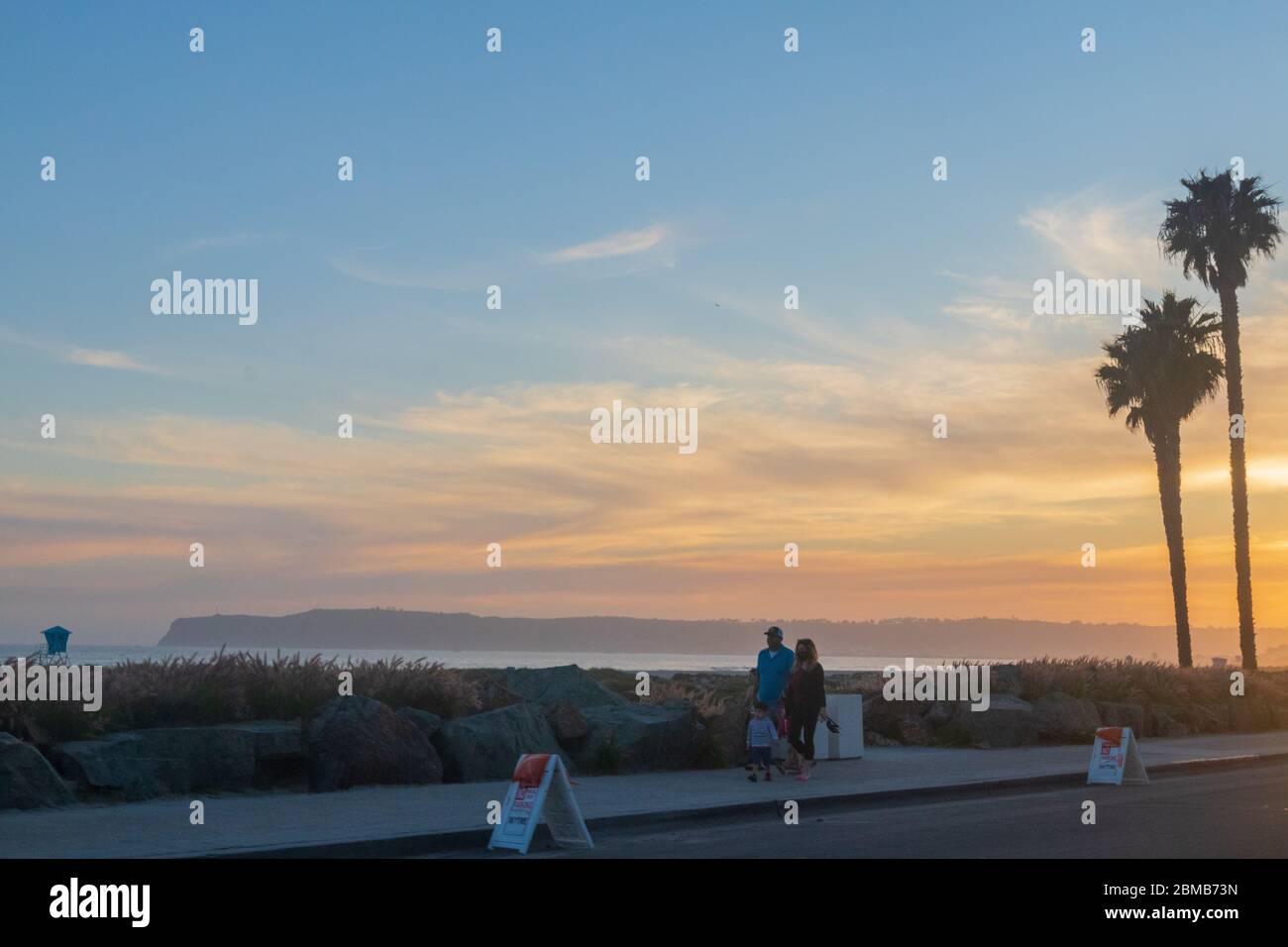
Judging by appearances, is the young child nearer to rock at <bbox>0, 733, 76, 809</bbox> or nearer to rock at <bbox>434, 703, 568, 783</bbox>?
rock at <bbox>434, 703, 568, 783</bbox>

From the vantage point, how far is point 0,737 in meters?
14.3

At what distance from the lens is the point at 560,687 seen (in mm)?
24500

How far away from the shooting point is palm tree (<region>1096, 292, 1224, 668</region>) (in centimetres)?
4503

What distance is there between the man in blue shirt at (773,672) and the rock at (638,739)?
4.83 ft

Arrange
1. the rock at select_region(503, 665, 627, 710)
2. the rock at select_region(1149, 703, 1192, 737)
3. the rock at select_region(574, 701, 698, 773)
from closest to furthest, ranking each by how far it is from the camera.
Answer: the rock at select_region(574, 701, 698, 773) → the rock at select_region(503, 665, 627, 710) → the rock at select_region(1149, 703, 1192, 737)

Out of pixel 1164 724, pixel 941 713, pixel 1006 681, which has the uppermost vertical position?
pixel 1006 681

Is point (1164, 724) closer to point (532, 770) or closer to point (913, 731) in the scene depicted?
point (913, 731)

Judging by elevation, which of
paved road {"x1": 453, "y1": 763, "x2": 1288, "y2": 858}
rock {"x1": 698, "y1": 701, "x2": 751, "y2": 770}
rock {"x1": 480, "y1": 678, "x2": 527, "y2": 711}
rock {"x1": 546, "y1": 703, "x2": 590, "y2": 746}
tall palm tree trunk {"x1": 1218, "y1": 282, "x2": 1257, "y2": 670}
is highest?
tall palm tree trunk {"x1": 1218, "y1": 282, "x2": 1257, "y2": 670}

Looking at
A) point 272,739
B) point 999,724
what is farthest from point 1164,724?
point 272,739

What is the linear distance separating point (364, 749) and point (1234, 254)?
36.8 metres

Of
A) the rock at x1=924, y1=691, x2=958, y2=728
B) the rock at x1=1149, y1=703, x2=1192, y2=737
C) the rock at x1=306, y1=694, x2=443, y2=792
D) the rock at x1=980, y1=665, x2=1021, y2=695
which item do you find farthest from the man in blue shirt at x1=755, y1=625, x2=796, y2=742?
the rock at x1=1149, y1=703, x2=1192, y2=737

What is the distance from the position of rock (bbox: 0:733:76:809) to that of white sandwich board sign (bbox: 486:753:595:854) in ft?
16.6

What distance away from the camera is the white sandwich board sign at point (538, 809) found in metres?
12.2
